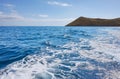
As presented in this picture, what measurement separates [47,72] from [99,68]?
7.37 ft

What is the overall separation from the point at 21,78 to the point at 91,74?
8.56 feet

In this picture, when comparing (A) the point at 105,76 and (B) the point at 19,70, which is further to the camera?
(B) the point at 19,70

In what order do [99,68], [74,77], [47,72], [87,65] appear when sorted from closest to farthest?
[74,77] < [47,72] < [99,68] < [87,65]

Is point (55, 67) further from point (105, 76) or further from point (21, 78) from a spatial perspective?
point (105, 76)

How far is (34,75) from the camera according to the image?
5211 mm

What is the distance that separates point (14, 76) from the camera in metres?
5.23

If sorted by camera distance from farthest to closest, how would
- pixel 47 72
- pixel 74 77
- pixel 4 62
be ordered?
pixel 4 62 < pixel 47 72 < pixel 74 77

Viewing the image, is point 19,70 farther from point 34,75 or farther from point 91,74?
point 91,74

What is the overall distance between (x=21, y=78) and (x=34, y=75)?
47 centimetres

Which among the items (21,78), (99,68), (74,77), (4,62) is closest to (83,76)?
(74,77)

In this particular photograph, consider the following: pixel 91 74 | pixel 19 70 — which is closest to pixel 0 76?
pixel 19 70

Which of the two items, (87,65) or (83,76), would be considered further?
(87,65)

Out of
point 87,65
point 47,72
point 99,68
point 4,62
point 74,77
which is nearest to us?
point 74,77

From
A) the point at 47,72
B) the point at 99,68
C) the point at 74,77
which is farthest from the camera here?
the point at 99,68
